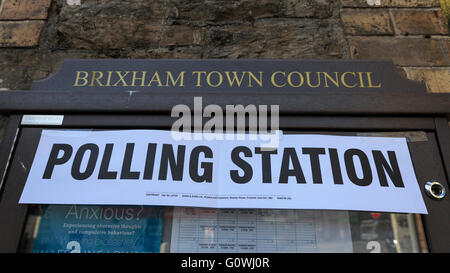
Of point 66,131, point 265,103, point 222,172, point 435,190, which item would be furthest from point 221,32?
point 435,190

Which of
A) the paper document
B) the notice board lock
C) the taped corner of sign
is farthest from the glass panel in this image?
the taped corner of sign

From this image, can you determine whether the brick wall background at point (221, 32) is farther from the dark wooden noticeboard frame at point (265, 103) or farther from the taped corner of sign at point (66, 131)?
the taped corner of sign at point (66, 131)

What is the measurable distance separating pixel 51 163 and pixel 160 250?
57cm

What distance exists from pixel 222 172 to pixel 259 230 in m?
0.27

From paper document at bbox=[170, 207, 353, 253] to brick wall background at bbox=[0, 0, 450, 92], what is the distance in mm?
744

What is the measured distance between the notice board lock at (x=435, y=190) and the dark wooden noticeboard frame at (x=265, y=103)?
113 mm

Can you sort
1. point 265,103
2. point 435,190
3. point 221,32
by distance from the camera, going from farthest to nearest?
point 221,32, point 265,103, point 435,190

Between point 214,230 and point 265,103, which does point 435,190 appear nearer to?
point 265,103

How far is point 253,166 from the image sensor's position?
1194 millimetres

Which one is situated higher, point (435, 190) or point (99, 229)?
point (435, 190)

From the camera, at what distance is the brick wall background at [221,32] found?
56.5 inches

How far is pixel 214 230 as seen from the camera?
1.17 m
